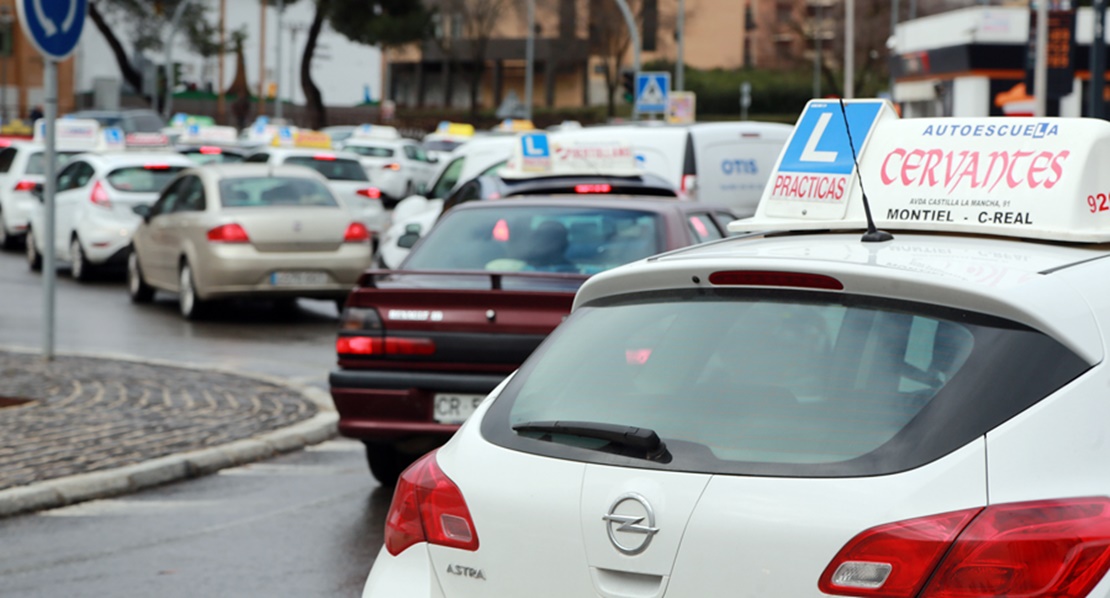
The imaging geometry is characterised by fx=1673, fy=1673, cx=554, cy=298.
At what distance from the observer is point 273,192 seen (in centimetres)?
1645

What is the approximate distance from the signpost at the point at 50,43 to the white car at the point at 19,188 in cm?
1348

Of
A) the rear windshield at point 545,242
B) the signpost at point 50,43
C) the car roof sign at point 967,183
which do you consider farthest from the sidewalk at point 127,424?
the car roof sign at point 967,183

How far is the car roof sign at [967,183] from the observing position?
392 cm

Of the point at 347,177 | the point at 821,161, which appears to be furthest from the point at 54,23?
the point at 347,177

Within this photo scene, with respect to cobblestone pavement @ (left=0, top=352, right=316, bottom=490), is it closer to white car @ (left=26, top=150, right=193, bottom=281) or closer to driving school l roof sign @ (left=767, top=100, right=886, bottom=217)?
driving school l roof sign @ (left=767, top=100, right=886, bottom=217)

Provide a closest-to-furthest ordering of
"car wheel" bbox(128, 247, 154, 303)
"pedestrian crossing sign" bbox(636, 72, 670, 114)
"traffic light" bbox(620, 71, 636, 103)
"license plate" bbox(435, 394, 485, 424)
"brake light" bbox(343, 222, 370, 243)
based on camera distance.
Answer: "license plate" bbox(435, 394, 485, 424) < "brake light" bbox(343, 222, 370, 243) < "car wheel" bbox(128, 247, 154, 303) < "pedestrian crossing sign" bbox(636, 72, 670, 114) < "traffic light" bbox(620, 71, 636, 103)

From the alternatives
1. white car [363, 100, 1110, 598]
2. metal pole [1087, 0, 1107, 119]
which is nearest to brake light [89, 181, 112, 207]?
metal pole [1087, 0, 1107, 119]

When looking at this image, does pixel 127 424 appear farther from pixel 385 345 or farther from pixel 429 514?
Result: pixel 429 514

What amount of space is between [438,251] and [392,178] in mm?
27267

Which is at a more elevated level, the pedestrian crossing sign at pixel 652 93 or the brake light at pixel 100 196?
the pedestrian crossing sign at pixel 652 93

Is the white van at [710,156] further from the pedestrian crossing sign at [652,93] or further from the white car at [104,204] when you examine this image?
the pedestrian crossing sign at [652,93]

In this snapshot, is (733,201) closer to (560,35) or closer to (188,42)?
(188,42)

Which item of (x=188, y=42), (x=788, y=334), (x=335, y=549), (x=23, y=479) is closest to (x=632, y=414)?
(x=788, y=334)

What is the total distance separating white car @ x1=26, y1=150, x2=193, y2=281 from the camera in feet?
66.3
